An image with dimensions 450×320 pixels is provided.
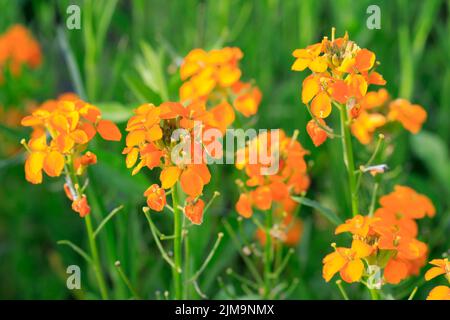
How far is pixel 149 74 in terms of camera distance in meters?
1.72

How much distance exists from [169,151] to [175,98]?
620 millimetres

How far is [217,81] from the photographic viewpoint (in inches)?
56.7

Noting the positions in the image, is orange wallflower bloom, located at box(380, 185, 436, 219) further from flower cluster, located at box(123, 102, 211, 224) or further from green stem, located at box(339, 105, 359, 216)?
flower cluster, located at box(123, 102, 211, 224)

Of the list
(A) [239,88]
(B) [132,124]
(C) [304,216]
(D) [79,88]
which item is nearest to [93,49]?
(D) [79,88]

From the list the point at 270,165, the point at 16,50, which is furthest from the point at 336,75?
the point at 16,50

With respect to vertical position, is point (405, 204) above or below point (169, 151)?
below

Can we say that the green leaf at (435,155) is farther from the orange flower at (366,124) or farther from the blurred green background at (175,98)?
the orange flower at (366,124)

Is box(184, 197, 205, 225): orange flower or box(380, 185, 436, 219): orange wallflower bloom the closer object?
box(184, 197, 205, 225): orange flower

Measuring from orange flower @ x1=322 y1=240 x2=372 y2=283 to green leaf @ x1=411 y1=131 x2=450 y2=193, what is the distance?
35.9 inches

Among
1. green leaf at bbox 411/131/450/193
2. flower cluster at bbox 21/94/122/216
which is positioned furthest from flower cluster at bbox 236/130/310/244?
green leaf at bbox 411/131/450/193

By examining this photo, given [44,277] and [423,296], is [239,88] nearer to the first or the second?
[423,296]

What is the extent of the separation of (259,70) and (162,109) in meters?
1.08

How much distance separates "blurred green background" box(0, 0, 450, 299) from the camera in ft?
5.41

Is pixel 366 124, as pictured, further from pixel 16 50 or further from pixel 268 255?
pixel 16 50
